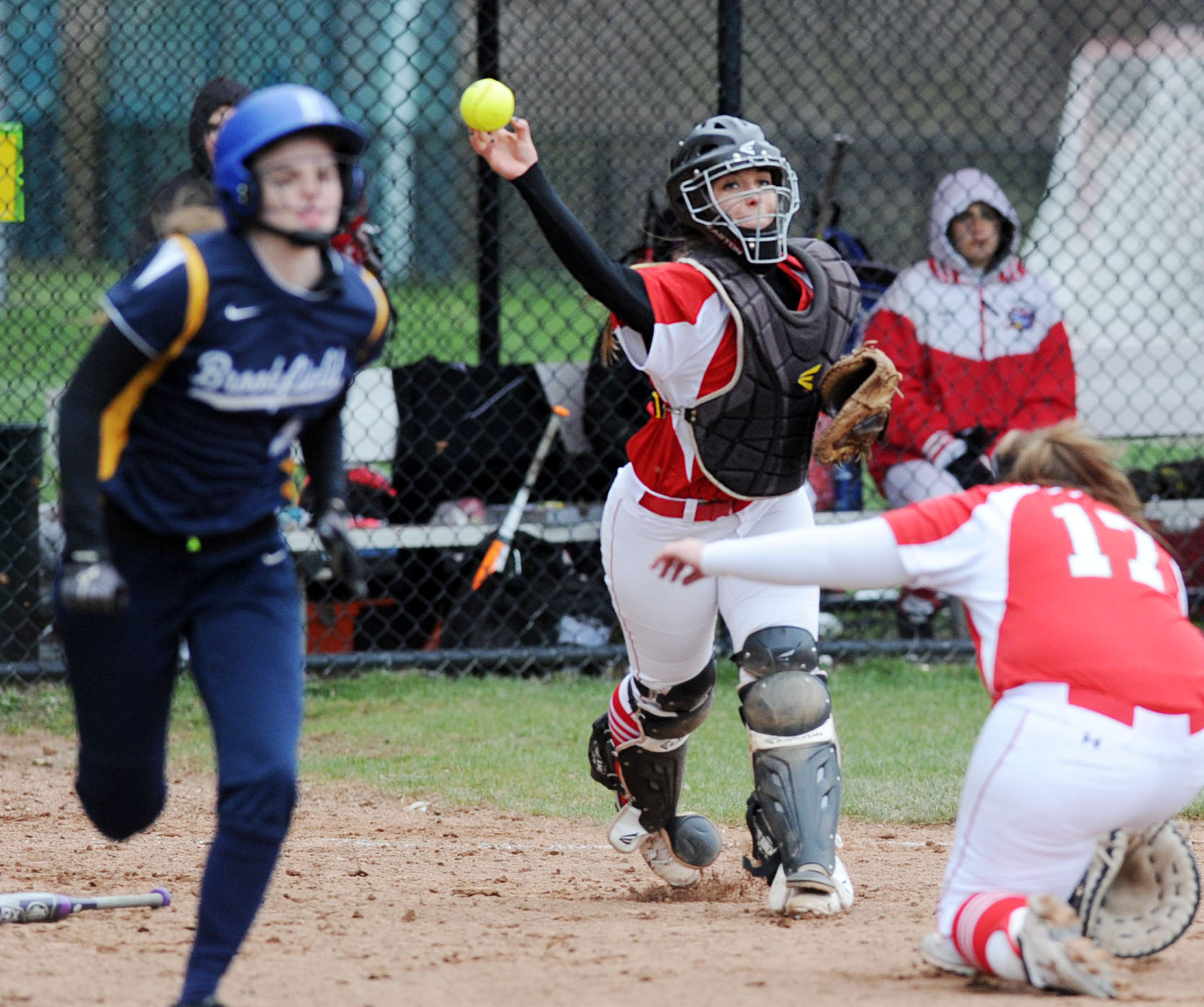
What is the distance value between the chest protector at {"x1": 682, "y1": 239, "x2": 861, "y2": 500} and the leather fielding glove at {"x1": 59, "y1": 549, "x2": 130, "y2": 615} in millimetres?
1542

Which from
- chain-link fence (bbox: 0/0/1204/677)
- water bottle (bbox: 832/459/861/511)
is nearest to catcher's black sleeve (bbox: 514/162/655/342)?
chain-link fence (bbox: 0/0/1204/677)

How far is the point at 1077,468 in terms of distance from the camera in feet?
9.93

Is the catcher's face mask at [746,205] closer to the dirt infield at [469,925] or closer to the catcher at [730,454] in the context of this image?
the catcher at [730,454]

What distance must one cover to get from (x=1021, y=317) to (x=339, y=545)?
4.54 metres

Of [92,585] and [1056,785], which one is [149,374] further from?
[1056,785]

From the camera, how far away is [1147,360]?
25.2 feet

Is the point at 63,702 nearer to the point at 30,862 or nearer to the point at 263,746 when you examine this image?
the point at 30,862

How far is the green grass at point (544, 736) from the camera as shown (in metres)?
5.11

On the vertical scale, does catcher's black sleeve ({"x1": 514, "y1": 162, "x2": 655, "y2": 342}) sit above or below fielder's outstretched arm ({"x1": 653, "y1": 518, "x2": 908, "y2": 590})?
above

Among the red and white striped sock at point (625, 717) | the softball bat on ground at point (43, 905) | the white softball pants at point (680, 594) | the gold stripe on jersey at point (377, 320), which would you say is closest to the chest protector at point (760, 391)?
the white softball pants at point (680, 594)

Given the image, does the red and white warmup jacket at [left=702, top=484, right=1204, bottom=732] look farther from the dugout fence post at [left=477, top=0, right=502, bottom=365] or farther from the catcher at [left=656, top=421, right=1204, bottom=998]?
the dugout fence post at [left=477, top=0, right=502, bottom=365]

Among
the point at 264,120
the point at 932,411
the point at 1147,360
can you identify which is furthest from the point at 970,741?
the point at 264,120

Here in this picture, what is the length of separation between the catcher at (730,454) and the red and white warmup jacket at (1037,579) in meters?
0.79

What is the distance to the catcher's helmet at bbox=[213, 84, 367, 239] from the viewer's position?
2.71 m
